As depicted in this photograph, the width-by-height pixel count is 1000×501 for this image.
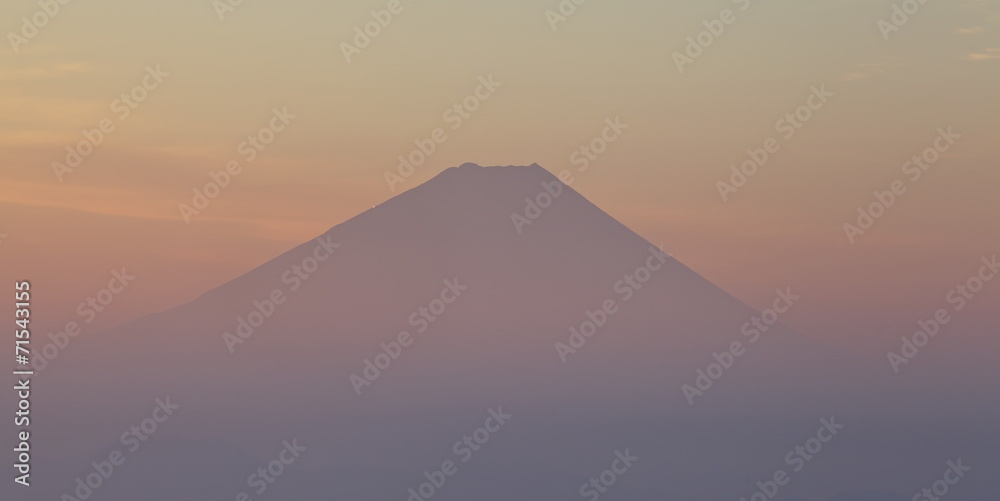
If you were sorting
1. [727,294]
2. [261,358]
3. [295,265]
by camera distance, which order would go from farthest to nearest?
[727,294] → [261,358] → [295,265]

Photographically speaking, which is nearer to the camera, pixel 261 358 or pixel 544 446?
pixel 544 446

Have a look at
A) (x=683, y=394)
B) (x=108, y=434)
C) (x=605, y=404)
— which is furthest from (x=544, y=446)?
(x=108, y=434)

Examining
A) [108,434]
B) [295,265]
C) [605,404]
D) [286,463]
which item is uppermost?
[605,404]

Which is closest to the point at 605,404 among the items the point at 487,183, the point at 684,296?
the point at 684,296

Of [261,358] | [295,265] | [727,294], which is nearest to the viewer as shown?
[295,265]

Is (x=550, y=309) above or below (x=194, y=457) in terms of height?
above

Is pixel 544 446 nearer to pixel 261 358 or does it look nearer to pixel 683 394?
pixel 683 394

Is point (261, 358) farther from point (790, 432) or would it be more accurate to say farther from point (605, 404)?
point (790, 432)
